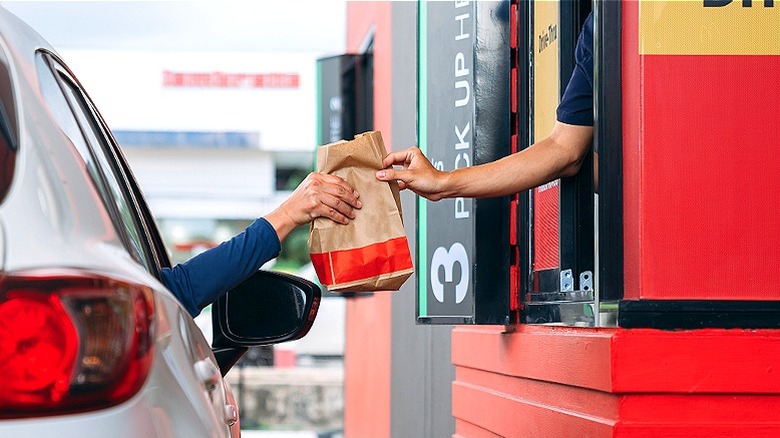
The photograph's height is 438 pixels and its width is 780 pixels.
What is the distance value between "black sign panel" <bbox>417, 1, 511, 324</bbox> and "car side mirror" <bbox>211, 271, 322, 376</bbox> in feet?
5.64

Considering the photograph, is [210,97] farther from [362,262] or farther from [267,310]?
[267,310]

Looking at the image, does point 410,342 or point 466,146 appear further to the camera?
point 410,342

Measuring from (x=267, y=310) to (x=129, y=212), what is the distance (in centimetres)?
49

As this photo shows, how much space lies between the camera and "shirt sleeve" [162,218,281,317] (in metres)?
2.49

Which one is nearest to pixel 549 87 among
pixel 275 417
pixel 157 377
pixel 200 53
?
pixel 157 377

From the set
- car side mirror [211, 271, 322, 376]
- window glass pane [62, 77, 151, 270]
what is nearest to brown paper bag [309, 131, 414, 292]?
car side mirror [211, 271, 322, 376]

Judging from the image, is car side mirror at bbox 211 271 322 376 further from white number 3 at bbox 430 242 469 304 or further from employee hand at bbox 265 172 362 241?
white number 3 at bbox 430 242 469 304

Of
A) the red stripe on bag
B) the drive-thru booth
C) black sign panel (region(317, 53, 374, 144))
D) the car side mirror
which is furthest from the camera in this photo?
black sign panel (region(317, 53, 374, 144))

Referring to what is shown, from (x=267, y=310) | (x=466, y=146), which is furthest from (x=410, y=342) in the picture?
(x=267, y=310)

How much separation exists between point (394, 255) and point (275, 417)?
53.9 feet

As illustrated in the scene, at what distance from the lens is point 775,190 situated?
115 inches

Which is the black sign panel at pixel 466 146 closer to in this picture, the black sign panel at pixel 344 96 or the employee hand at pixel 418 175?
the employee hand at pixel 418 175

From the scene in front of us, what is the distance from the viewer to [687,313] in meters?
2.88

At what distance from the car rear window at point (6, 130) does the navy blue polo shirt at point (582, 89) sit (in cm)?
204
